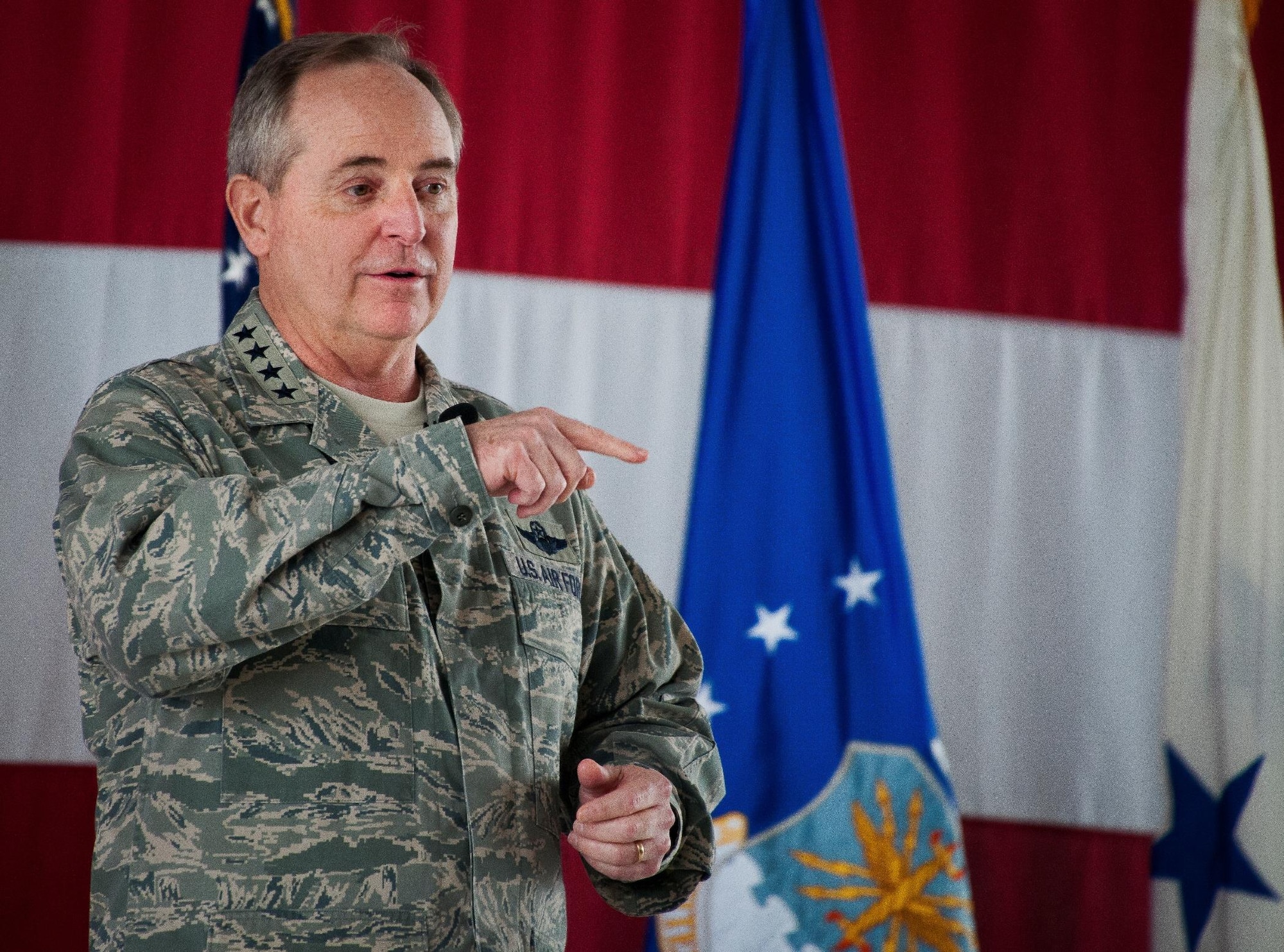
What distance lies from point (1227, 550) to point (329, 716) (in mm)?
2115

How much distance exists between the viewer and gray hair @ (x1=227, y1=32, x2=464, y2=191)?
1523 millimetres

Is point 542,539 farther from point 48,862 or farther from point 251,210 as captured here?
point 48,862

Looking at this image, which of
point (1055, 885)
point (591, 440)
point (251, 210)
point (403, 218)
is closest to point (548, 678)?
point (591, 440)

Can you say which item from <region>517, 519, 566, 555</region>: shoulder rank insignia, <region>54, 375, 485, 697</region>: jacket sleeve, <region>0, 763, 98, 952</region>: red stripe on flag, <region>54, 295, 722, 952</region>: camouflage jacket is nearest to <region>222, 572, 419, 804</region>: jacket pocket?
<region>54, 295, 722, 952</region>: camouflage jacket

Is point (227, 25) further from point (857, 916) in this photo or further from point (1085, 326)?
point (857, 916)

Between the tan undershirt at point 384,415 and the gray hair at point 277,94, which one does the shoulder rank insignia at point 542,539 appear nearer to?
the tan undershirt at point 384,415

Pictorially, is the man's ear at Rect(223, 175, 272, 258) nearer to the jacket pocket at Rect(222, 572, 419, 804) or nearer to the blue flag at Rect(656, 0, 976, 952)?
the jacket pocket at Rect(222, 572, 419, 804)

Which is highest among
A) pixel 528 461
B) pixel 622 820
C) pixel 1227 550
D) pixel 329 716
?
pixel 528 461

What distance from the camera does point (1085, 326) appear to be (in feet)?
9.70

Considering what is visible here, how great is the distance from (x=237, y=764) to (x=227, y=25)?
6.56ft

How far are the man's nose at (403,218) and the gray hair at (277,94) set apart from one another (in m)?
0.13

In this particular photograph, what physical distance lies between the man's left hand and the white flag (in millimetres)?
1682

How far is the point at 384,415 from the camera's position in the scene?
153 centimetres

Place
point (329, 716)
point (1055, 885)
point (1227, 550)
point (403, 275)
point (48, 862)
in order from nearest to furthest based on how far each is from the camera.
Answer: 1. point (329, 716)
2. point (403, 275)
3. point (48, 862)
4. point (1227, 550)
5. point (1055, 885)
